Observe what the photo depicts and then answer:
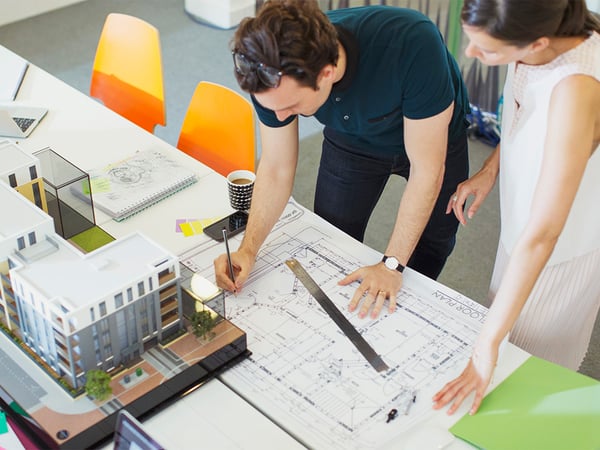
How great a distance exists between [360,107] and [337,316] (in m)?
0.52

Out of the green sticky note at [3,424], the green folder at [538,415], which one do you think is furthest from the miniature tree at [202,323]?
the green folder at [538,415]

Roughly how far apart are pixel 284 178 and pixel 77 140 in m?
0.84

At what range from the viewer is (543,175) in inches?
62.1

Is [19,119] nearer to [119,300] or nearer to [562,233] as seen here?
A: [119,300]

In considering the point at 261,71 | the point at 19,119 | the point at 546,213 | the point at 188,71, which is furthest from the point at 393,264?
the point at 188,71

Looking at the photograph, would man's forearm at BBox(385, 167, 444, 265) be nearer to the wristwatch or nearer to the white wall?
the wristwatch

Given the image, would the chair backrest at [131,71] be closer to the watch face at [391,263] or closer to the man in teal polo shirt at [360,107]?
the man in teal polo shirt at [360,107]

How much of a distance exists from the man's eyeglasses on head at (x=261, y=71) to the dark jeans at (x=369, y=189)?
2.19 ft

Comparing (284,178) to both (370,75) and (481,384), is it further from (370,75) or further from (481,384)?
(481,384)

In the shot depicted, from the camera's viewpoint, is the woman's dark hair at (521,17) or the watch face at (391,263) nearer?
the woman's dark hair at (521,17)

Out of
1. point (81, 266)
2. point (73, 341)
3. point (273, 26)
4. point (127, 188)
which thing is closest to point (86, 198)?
point (127, 188)

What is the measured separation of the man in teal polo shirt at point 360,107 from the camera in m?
1.66

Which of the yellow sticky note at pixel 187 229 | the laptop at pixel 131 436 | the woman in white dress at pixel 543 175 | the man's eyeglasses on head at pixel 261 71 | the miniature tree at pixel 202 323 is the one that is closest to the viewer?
the laptop at pixel 131 436

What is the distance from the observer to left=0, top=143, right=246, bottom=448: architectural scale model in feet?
5.23
